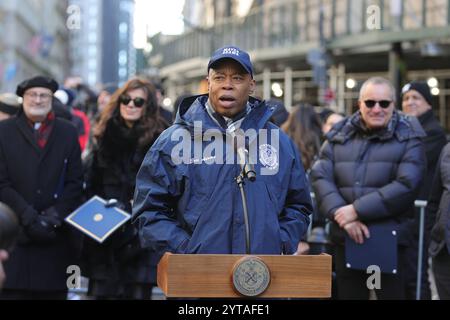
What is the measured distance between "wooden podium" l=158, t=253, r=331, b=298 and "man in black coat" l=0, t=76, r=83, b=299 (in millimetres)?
2999

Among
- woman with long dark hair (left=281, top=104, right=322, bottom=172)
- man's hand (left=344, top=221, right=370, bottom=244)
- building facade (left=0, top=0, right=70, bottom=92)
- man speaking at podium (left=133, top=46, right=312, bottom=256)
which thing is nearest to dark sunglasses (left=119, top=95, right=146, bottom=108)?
woman with long dark hair (left=281, top=104, right=322, bottom=172)

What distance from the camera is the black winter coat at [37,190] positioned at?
668 cm

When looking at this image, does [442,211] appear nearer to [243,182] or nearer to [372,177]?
[372,177]

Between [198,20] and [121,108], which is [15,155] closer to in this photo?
[121,108]

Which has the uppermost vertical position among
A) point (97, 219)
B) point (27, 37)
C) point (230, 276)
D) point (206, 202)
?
point (27, 37)

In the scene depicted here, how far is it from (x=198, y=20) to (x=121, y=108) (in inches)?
1958

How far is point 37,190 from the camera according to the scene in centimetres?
678

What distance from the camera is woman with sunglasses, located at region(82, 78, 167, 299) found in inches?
286

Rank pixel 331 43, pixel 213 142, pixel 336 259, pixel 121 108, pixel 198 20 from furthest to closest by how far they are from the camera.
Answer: pixel 198 20, pixel 331 43, pixel 121 108, pixel 336 259, pixel 213 142

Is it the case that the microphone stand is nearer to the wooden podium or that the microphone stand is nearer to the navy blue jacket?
the navy blue jacket

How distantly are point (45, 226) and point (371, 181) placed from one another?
259 centimetres

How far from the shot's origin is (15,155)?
6.76m

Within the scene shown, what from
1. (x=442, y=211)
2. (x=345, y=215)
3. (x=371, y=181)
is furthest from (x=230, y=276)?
(x=371, y=181)

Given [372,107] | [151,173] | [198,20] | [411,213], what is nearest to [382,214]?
[411,213]
